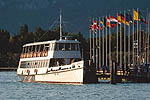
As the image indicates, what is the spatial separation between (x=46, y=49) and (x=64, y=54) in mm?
4906

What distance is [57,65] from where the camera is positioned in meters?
98.7

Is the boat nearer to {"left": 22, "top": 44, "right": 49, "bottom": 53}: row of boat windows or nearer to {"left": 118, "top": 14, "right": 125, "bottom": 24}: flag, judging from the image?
{"left": 22, "top": 44, "right": 49, "bottom": 53}: row of boat windows

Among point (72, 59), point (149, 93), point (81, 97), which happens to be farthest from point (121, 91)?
point (72, 59)

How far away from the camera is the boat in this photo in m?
93.2

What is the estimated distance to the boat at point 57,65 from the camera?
306 ft

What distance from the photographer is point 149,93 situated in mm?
81875

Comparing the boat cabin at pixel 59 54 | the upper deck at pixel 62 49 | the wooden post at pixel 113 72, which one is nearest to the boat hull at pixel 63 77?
the boat cabin at pixel 59 54

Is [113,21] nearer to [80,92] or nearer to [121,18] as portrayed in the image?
[121,18]

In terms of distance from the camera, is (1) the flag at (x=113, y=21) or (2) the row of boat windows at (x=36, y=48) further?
(1) the flag at (x=113, y=21)

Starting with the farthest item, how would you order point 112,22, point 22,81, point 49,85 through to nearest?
point 112,22, point 22,81, point 49,85

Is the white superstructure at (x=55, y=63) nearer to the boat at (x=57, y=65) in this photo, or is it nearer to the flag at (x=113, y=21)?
the boat at (x=57, y=65)

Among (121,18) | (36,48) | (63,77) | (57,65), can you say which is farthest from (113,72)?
(121,18)

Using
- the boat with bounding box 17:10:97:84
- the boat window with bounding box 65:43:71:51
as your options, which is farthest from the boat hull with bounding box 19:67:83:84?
the boat window with bounding box 65:43:71:51

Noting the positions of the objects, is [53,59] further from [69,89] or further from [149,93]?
[149,93]
